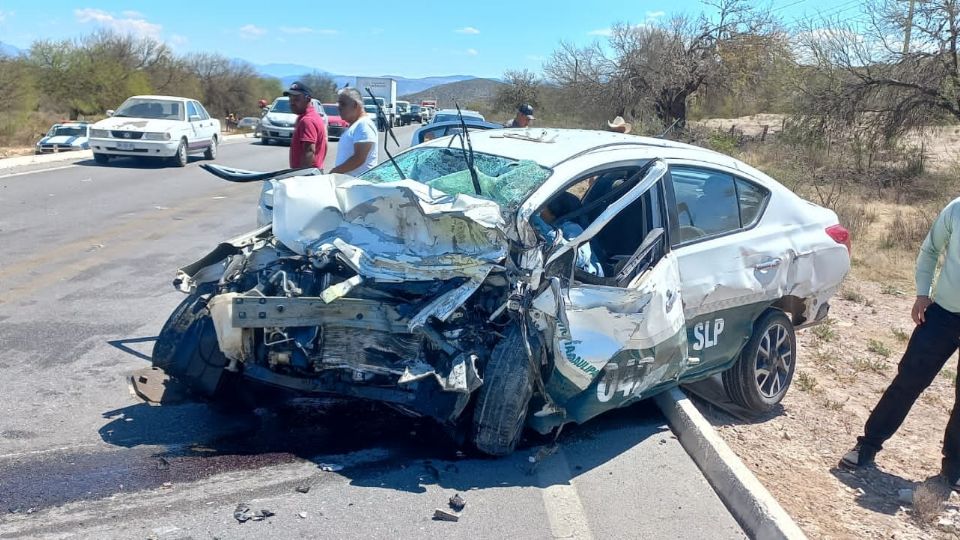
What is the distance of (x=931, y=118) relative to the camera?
19922mm

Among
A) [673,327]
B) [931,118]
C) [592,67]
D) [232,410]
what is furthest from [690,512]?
[592,67]

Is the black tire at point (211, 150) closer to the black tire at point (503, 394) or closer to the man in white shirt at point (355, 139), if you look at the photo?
the man in white shirt at point (355, 139)

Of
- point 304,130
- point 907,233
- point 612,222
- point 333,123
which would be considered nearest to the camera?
point 612,222

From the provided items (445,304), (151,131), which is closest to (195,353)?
(445,304)

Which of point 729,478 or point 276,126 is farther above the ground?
point 276,126

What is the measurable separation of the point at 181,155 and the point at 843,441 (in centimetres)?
1766

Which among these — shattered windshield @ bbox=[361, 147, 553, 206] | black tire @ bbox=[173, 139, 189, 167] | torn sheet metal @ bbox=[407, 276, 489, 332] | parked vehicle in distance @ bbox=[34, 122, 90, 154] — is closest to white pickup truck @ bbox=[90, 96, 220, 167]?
black tire @ bbox=[173, 139, 189, 167]

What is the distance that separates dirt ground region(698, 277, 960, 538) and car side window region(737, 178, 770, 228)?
1357mm

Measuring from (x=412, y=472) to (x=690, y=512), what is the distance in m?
1.42

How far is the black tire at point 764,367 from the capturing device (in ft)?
18.1

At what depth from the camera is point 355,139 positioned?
7203 millimetres

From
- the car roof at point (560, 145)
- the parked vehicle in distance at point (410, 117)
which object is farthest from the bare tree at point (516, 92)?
the car roof at point (560, 145)

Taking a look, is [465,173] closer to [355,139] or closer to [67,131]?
[355,139]

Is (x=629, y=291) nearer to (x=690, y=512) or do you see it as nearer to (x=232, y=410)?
(x=690, y=512)
